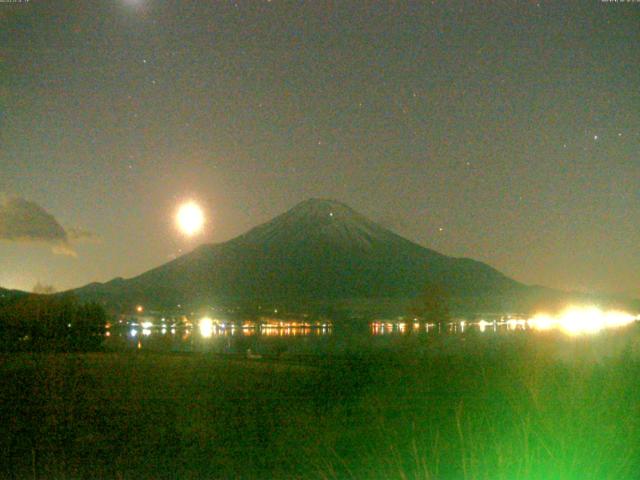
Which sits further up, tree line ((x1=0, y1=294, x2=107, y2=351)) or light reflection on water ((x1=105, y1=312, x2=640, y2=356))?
tree line ((x1=0, y1=294, x2=107, y2=351))

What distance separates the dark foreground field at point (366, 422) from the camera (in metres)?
7.92

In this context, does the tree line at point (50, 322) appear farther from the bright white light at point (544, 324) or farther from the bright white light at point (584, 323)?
the bright white light at point (584, 323)

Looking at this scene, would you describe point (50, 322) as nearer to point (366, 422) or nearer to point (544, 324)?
point (544, 324)

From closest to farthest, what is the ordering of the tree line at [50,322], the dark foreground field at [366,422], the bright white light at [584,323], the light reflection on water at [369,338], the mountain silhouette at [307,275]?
the dark foreground field at [366,422] → the light reflection on water at [369,338] → the bright white light at [584,323] → the tree line at [50,322] → the mountain silhouette at [307,275]

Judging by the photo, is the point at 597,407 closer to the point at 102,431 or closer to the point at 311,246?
the point at 102,431

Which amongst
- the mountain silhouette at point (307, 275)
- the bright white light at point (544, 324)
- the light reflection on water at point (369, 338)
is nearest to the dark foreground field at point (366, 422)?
the light reflection on water at point (369, 338)

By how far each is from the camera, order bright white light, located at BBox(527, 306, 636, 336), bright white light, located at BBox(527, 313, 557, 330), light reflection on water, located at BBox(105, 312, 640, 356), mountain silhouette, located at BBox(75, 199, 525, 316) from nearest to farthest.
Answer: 1. light reflection on water, located at BBox(105, 312, 640, 356)
2. bright white light, located at BBox(527, 306, 636, 336)
3. bright white light, located at BBox(527, 313, 557, 330)
4. mountain silhouette, located at BBox(75, 199, 525, 316)

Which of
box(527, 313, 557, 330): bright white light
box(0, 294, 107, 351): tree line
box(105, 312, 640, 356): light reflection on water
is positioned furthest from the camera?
box(0, 294, 107, 351): tree line

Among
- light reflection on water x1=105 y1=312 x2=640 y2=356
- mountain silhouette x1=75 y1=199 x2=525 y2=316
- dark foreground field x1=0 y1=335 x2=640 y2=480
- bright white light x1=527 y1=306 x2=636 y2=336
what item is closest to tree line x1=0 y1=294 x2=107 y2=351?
light reflection on water x1=105 y1=312 x2=640 y2=356

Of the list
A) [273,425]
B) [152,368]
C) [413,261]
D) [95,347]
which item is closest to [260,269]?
[413,261]

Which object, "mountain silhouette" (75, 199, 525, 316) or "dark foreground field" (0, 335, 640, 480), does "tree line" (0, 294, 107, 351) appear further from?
"mountain silhouette" (75, 199, 525, 316)

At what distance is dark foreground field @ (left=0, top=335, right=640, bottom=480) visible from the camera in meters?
7.92

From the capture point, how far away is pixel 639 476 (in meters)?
7.07

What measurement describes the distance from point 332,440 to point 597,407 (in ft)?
12.9
